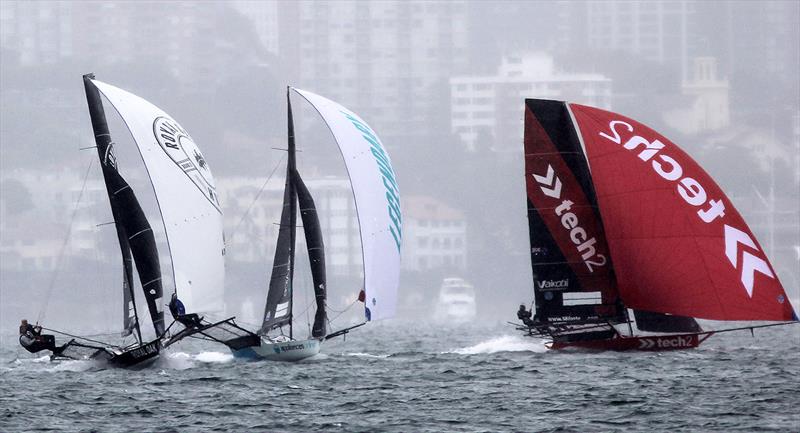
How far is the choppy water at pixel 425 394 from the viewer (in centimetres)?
2161

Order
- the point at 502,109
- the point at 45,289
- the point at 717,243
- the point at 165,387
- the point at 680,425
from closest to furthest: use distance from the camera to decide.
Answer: the point at 680,425, the point at 165,387, the point at 717,243, the point at 45,289, the point at 502,109

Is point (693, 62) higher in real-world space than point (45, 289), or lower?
higher

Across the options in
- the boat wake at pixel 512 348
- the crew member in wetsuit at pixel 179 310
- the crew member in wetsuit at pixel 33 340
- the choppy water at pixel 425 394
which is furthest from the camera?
the boat wake at pixel 512 348

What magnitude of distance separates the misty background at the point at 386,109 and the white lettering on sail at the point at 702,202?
6966cm

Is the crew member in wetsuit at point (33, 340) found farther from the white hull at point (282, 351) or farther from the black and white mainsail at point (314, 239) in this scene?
the black and white mainsail at point (314, 239)

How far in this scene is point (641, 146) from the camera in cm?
2888

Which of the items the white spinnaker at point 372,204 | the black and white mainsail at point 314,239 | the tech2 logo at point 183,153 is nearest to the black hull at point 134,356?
the tech2 logo at point 183,153

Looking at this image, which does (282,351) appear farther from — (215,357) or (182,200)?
(182,200)

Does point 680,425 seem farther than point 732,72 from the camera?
No

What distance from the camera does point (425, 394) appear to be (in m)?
25.0

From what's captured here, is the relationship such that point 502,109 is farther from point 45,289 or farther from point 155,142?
point 155,142

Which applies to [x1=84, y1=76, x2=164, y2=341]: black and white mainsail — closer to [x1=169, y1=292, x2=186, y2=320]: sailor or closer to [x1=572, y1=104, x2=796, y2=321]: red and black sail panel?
[x1=169, y1=292, x2=186, y2=320]: sailor

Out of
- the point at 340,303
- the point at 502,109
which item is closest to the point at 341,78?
the point at 502,109

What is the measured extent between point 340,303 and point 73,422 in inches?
3676
